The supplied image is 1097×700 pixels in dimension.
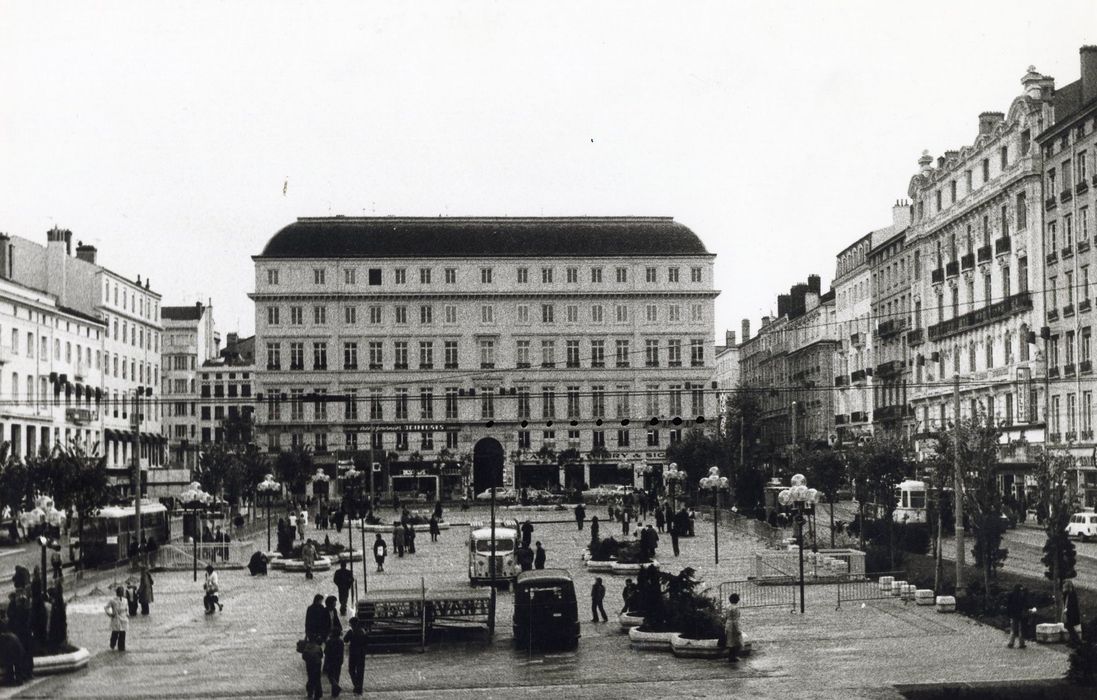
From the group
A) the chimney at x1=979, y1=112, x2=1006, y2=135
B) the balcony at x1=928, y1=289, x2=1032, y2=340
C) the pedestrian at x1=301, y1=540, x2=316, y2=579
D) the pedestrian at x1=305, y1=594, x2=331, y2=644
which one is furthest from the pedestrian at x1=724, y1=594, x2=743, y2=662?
the chimney at x1=979, y1=112, x2=1006, y2=135

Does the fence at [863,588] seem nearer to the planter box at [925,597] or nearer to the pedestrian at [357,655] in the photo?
the planter box at [925,597]

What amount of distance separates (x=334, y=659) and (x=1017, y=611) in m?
12.6

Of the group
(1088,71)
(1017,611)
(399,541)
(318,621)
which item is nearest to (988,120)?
(1088,71)

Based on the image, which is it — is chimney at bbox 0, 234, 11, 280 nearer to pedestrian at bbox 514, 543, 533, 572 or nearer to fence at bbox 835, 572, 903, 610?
pedestrian at bbox 514, 543, 533, 572

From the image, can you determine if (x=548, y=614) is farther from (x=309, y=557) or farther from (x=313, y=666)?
(x=309, y=557)

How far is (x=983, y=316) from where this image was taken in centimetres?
7294

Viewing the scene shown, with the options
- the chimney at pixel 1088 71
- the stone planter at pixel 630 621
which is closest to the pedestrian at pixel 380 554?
the stone planter at pixel 630 621

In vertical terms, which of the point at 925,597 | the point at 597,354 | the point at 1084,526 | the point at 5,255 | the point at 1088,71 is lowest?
the point at 925,597

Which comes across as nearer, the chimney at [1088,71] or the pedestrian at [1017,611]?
the pedestrian at [1017,611]

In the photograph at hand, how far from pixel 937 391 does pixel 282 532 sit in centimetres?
4092

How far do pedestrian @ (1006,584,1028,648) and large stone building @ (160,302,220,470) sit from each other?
11326cm

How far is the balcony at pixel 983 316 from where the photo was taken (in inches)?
2680

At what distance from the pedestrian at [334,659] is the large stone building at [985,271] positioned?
145 ft

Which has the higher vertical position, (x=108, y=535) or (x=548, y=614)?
(x=108, y=535)
